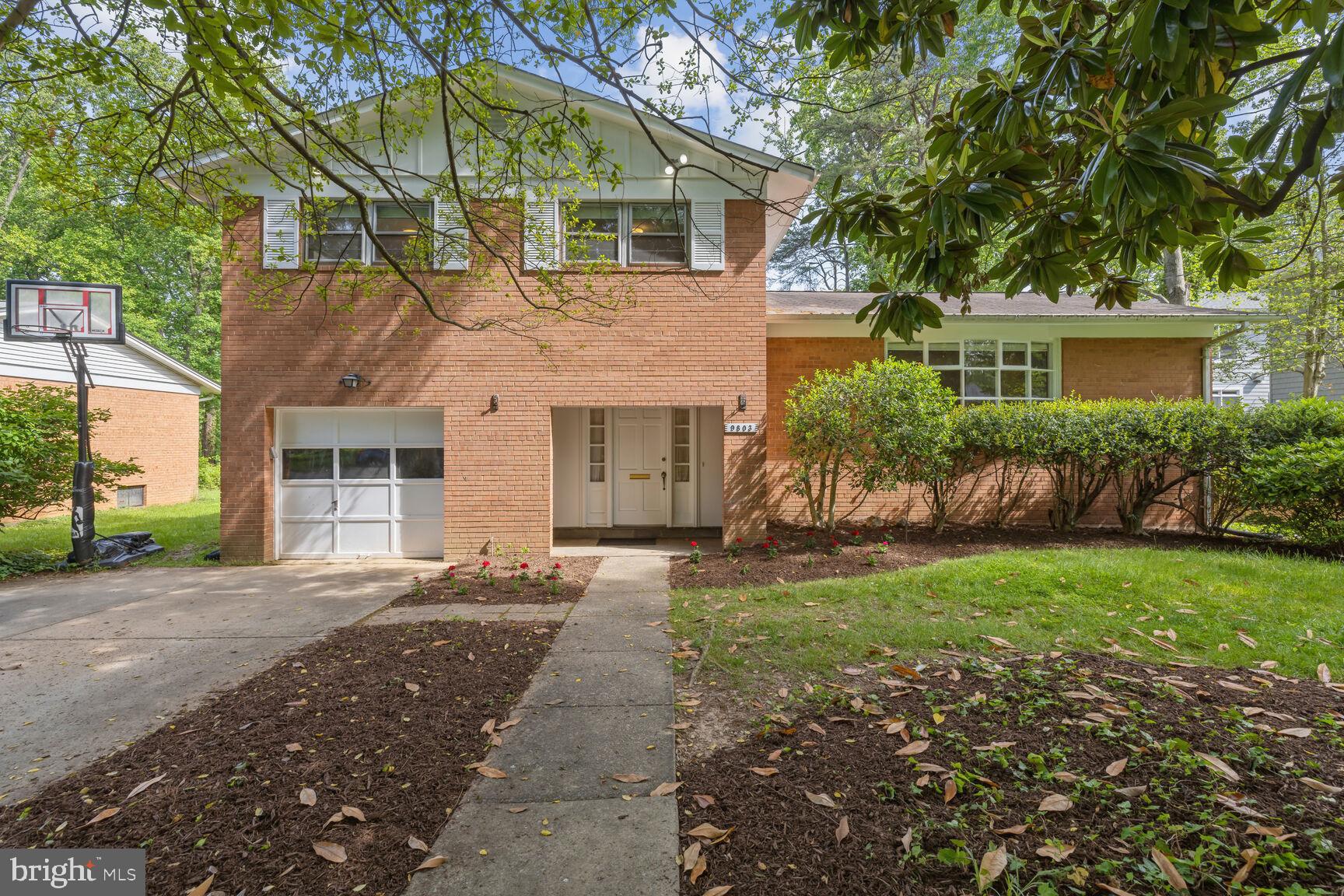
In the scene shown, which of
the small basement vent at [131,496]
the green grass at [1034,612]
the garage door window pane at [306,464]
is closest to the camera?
the green grass at [1034,612]

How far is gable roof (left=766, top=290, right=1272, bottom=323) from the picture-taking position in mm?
9406

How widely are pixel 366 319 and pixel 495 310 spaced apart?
186 centimetres

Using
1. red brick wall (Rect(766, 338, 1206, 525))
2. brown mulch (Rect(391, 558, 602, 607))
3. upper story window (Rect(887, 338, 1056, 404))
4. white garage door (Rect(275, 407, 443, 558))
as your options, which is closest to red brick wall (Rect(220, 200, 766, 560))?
white garage door (Rect(275, 407, 443, 558))

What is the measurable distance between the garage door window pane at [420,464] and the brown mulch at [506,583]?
1.46m

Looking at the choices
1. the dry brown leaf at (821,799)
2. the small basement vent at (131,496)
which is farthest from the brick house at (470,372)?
the small basement vent at (131,496)

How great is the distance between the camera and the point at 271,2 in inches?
118

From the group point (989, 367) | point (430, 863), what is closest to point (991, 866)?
point (430, 863)

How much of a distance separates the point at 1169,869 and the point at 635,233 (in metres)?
8.39

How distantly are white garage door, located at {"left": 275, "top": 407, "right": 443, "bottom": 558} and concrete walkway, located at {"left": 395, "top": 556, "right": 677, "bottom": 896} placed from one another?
5.18m

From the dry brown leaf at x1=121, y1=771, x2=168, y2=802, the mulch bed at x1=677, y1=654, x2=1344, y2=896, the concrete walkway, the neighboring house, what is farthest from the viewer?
the neighboring house

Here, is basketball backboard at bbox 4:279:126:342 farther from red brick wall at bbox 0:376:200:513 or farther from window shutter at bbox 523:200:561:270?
red brick wall at bbox 0:376:200:513

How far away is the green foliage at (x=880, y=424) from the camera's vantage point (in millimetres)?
7750

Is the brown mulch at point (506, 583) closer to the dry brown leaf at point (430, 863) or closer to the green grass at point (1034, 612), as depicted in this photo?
the green grass at point (1034, 612)

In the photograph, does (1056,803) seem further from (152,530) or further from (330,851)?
(152,530)
